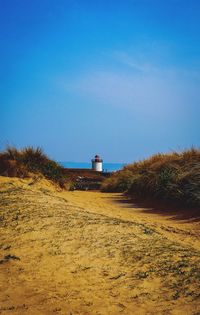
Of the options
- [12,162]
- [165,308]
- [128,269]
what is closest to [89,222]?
[128,269]

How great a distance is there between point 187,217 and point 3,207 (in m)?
4.43

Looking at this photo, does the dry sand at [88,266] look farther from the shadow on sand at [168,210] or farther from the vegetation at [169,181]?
the vegetation at [169,181]

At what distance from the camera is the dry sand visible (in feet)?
12.1

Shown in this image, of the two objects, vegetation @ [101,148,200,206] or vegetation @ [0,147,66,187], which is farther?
vegetation @ [0,147,66,187]

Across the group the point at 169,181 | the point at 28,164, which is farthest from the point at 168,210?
the point at 28,164

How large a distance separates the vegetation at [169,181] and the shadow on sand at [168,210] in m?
0.26

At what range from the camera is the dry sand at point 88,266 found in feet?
12.1

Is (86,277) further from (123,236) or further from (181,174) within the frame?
(181,174)

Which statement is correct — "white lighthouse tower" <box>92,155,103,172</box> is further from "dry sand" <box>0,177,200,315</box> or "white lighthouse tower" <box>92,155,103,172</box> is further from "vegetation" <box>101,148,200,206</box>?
"dry sand" <box>0,177,200,315</box>

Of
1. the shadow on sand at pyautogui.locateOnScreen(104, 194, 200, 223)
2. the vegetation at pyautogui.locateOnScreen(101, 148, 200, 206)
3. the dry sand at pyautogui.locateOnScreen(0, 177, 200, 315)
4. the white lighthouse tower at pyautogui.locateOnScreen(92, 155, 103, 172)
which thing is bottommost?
the dry sand at pyautogui.locateOnScreen(0, 177, 200, 315)

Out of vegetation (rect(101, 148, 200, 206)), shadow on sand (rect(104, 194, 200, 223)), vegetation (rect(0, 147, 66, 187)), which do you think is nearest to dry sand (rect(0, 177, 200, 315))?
shadow on sand (rect(104, 194, 200, 223))

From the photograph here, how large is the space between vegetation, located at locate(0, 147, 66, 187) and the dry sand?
5907 millimetres

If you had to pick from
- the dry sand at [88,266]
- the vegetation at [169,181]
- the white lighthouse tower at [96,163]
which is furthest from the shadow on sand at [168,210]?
the white lighthouse tower at [96,163]

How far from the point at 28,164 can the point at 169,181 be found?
4.61 meters
